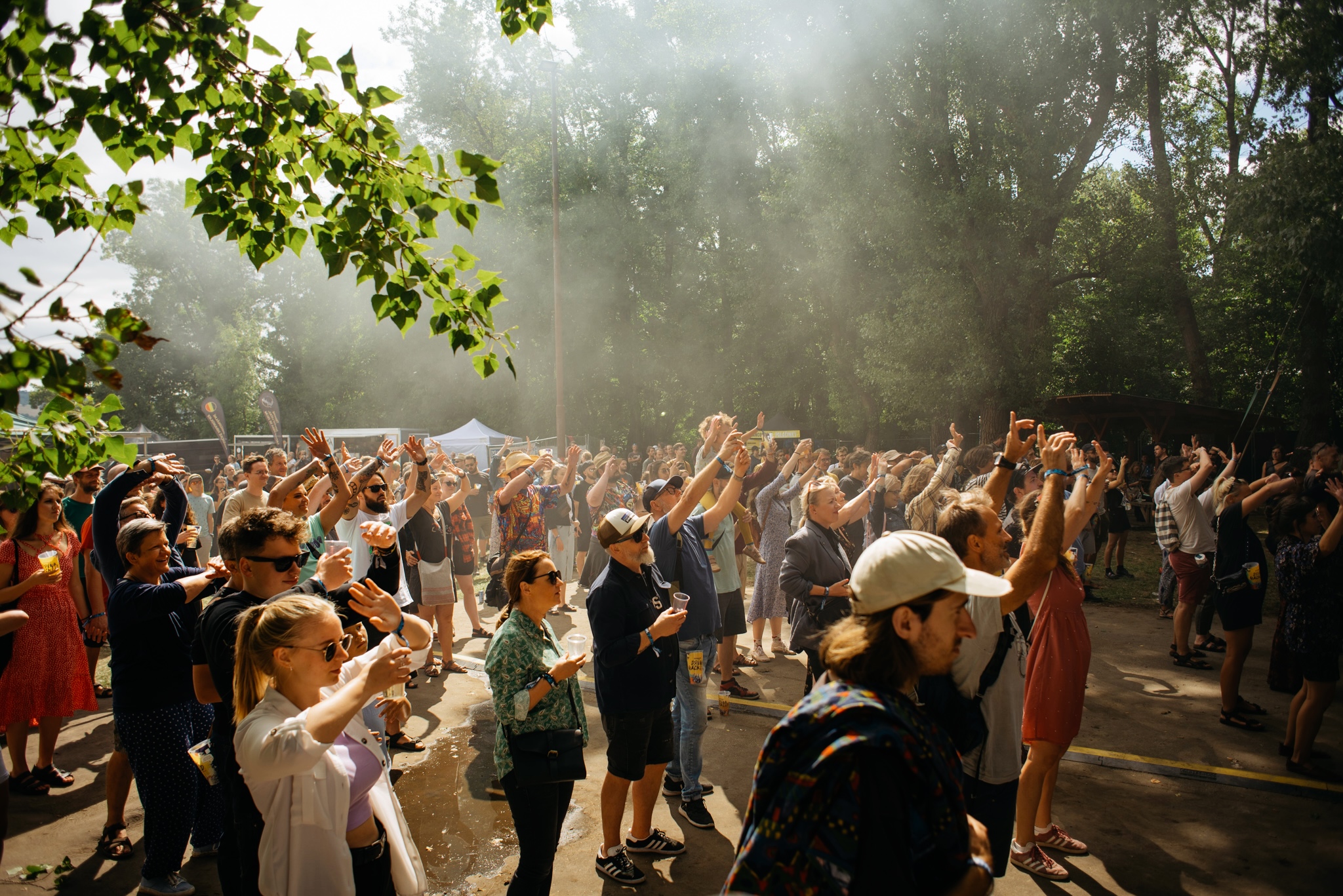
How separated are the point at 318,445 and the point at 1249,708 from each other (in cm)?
705

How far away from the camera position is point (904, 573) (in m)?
1.90

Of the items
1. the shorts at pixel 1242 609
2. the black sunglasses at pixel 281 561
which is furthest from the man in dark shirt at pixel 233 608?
the shorts at pixel 1242 609

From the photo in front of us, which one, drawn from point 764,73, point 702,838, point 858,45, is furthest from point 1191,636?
point 764,73

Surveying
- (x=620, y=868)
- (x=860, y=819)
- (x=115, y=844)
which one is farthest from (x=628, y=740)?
(x=115, y=844)

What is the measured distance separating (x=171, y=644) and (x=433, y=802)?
188 centimetres

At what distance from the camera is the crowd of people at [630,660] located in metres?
1.76

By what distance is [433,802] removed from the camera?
190 inches

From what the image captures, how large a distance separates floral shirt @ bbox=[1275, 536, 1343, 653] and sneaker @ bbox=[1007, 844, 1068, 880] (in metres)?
2.38

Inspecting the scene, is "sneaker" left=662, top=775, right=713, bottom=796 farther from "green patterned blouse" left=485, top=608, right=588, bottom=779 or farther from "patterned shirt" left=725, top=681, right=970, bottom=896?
"patterned shirt" left=725, top=681, right=970, bottom=896

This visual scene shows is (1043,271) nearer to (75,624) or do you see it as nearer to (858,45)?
(858,45)

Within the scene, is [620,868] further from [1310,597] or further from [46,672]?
[1310,597]

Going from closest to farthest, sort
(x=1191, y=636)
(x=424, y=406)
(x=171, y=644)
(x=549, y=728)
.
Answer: (x=549, y=728)
(x=171, y=644)
(x=1191, y=636)
(x=424, y=406)

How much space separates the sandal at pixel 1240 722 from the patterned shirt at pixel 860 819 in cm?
553

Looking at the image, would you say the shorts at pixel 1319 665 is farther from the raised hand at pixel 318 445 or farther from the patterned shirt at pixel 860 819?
the raised hand at pixel 318 445
